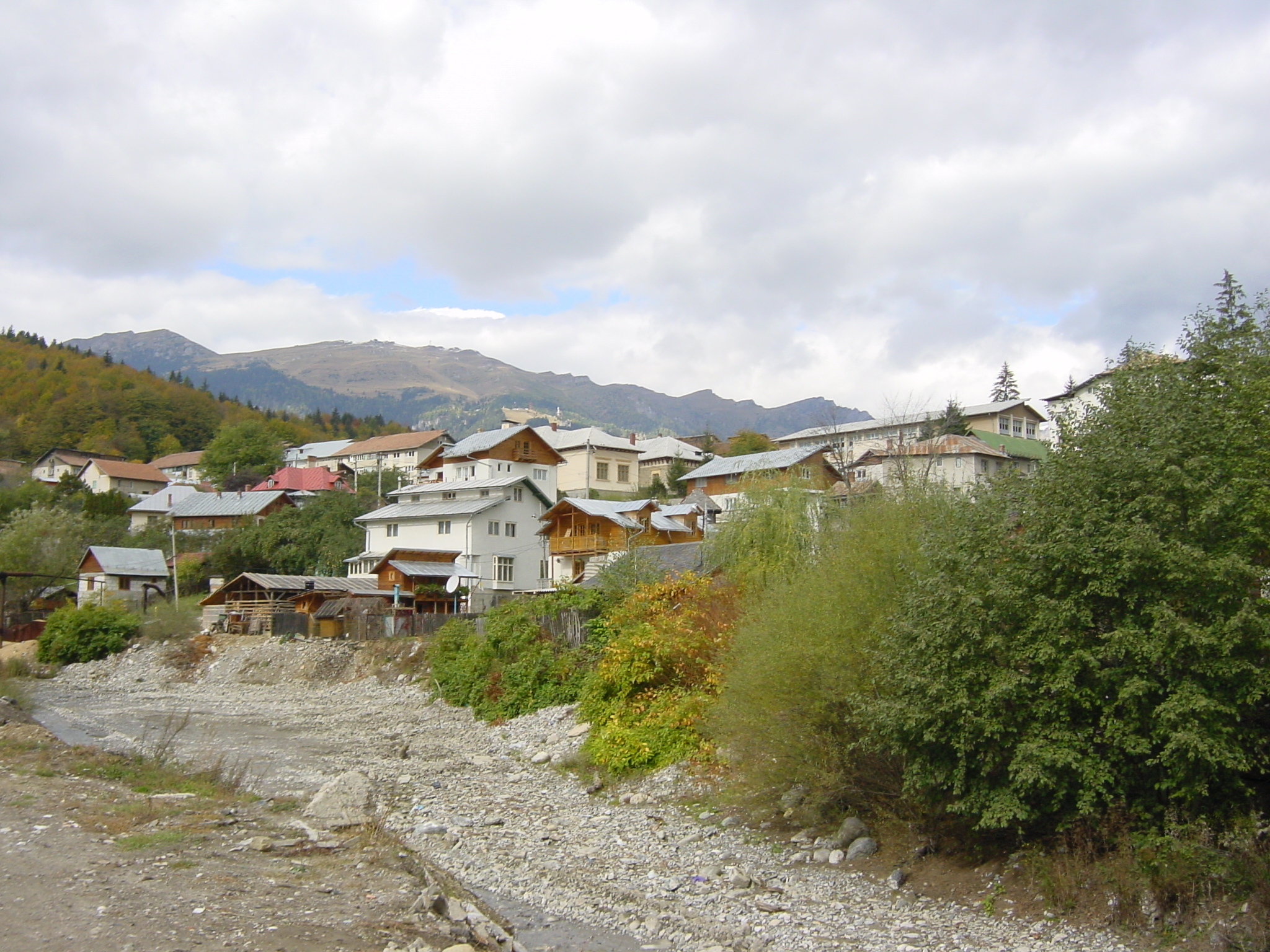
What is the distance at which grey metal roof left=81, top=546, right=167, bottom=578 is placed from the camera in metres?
69.0

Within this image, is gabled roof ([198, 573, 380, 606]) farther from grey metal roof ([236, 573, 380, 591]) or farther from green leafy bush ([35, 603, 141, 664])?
green leafy bush ([35, 603, 141, 664])

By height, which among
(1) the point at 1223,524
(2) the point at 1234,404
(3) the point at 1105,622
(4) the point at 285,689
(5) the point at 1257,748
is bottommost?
(4) the point at 285,689

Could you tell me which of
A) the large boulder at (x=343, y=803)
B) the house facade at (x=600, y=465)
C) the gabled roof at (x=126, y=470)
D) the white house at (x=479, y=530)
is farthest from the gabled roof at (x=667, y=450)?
the large boulder at (x=343, y=803)

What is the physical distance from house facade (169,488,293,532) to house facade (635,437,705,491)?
3740 cm

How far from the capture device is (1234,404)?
12633mm

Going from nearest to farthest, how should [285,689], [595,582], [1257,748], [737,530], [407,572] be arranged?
1. [1257,748]
2. [737,530]
3. [595,582]
4. [285,689]
5. [407,572]

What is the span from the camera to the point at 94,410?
5546 inches

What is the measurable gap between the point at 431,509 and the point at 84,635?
2174 centimetres

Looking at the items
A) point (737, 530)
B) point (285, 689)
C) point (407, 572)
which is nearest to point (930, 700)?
point (737, 530)

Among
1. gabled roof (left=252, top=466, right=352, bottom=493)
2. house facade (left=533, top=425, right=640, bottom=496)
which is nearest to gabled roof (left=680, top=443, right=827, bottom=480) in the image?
house facade (left=533, top=425, right=640, bottom=496)

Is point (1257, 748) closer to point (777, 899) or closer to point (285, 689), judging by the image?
point (777, 899)

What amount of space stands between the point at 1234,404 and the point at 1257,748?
179 inches

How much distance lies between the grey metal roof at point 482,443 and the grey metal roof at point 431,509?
6441 millimetres

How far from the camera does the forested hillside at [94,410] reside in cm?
13550
